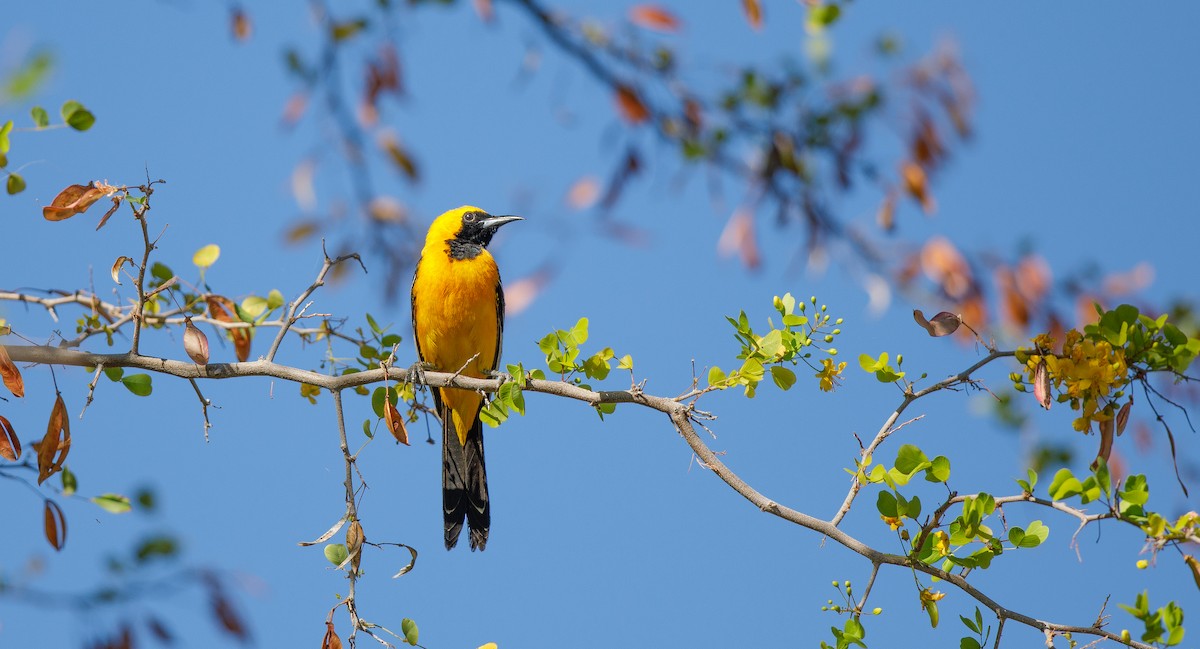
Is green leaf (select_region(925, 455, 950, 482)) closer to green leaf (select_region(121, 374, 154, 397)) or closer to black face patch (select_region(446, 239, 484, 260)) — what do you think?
green leaf (select_region(121, 374, 154, 397))

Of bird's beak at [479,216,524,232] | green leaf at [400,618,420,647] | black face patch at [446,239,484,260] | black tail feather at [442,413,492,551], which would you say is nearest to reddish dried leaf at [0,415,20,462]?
green leaf at [400,618,420,647]

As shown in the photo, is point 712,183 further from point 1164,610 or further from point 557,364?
point 1164,610

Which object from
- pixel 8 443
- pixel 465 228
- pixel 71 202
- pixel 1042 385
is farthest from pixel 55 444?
pixel 465 228

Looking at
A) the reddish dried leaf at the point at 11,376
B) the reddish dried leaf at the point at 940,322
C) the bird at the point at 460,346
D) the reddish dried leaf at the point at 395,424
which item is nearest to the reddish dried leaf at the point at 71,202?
the reddish dried leaf at the point at 11,376

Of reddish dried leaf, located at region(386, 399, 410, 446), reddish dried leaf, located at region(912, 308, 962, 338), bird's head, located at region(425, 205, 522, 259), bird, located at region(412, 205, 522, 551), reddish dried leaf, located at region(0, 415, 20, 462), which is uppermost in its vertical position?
bird's head, located at region(425, 205, 522, 259)

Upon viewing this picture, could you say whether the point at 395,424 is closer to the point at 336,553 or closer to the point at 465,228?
the point at 336,553

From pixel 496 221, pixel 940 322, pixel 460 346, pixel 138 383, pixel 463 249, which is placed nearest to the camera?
pixel 940 322

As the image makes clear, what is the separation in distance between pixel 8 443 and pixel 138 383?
1.14ft

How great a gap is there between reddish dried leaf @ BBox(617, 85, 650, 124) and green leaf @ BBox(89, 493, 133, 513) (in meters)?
2.38

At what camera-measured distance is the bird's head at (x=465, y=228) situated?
4.74m

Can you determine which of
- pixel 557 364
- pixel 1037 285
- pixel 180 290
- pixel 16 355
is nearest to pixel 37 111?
pixel 16 355

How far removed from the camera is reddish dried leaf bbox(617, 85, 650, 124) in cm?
401

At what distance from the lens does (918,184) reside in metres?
4.19

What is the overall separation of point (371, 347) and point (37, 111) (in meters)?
1.16
